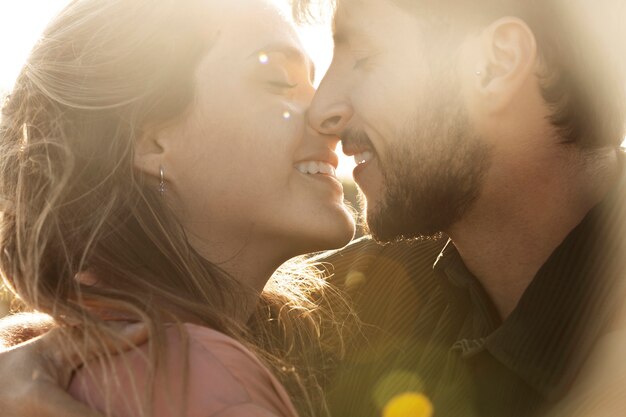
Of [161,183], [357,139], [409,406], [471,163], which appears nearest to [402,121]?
[357,139]

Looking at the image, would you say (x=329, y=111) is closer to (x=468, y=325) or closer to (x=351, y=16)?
(x=351, y=16)

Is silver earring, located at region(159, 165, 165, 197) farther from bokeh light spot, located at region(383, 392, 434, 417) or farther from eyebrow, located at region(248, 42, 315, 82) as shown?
bokeh light spot, located at region(383, 392, 434, 417)

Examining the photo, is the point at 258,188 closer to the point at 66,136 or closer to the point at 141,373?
the point at 66,136

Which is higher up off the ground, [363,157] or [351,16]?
[351,16]

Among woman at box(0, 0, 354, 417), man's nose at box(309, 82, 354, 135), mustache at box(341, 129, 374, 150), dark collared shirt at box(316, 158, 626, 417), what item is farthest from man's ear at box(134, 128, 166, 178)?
dark collared shirt at box(316, 158, 626, 417)

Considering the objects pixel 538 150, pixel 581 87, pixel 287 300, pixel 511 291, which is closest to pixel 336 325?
pixel 287 300

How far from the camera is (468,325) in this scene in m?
2.58

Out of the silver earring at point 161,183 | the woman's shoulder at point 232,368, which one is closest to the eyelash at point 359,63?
the silver earring at point 161,183

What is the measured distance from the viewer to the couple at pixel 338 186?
7.09 feet

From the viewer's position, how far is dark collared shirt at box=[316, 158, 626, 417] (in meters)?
2.12

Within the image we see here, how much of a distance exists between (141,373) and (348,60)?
1.47m

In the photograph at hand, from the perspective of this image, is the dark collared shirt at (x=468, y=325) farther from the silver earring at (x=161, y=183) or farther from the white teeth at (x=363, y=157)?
the silver earring at (x=161, y=183)

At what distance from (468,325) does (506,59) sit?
86 cm

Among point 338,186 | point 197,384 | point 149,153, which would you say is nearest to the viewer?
point 197,384
